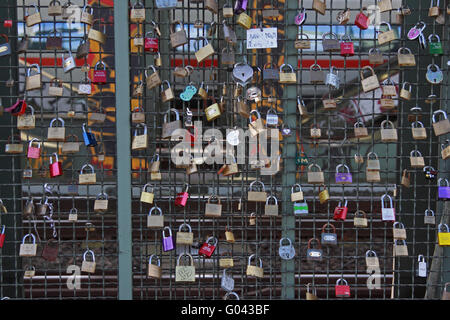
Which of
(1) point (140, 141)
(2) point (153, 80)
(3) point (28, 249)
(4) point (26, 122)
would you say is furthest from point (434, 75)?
(3) point (28, 249)

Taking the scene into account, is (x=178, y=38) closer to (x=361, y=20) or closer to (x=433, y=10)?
(x=361, y=20)

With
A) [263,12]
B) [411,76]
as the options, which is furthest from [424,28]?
[263,12]

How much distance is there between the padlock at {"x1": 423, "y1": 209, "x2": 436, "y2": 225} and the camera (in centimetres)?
268

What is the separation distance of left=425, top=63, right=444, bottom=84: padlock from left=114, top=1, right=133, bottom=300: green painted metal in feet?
5.70

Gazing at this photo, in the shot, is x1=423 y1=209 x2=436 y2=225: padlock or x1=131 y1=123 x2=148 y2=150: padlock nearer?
x1=131 y1=123 x2=148 y2=150: padlock

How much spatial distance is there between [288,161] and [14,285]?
182 cm

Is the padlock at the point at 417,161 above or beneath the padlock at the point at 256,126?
beneath

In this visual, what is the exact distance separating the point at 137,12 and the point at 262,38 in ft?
2.37

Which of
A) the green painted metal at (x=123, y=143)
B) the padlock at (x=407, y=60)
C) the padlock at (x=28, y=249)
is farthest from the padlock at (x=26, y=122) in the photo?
A: the padlock at (x=407, y=60)

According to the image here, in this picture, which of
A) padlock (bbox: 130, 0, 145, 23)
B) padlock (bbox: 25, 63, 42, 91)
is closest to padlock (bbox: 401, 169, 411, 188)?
padlock (bbox: 130, 0, 145, 23)

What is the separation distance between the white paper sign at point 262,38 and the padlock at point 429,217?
1.35 metres

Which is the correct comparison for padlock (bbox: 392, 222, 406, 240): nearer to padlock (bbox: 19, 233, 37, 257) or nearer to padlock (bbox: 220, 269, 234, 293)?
padlock (bbox: 220, 269, 234, 293)

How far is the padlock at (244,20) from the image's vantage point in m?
2.55

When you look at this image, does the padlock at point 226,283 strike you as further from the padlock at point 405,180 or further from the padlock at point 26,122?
the padlock at point 26,122
